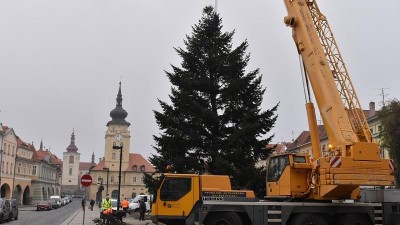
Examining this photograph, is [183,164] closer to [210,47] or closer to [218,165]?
[218,165]

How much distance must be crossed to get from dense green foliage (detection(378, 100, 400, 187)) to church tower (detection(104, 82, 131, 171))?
84.5 m

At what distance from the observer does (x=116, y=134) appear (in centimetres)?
12012

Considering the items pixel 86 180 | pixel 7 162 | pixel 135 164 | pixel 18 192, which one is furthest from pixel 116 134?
pixel 86 180

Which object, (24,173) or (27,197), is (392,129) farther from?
(27,197)

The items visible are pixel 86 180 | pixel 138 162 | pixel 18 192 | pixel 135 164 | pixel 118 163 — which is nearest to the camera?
pixel 86 180

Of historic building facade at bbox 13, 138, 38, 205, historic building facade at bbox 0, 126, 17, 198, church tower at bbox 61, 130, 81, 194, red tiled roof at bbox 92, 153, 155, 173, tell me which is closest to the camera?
historic building facade at bbox 0, 126, 17, 198

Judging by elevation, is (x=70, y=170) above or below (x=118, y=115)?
below

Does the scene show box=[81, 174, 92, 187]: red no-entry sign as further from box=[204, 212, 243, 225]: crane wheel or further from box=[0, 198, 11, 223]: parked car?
box=[0, 198, 11, 223]: parked car

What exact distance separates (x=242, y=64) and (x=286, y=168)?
527 inches

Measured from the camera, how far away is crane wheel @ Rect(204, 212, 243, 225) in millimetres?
16281

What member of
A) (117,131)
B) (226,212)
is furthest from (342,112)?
(117,131)

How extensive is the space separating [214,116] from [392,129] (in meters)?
22.0

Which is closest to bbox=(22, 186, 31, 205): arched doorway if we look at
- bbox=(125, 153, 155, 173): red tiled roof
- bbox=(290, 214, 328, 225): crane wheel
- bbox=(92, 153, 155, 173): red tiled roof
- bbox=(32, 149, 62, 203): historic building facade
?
bbox=(32, 149, 62, 203): historic building facade

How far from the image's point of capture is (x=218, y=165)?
2512 cm
